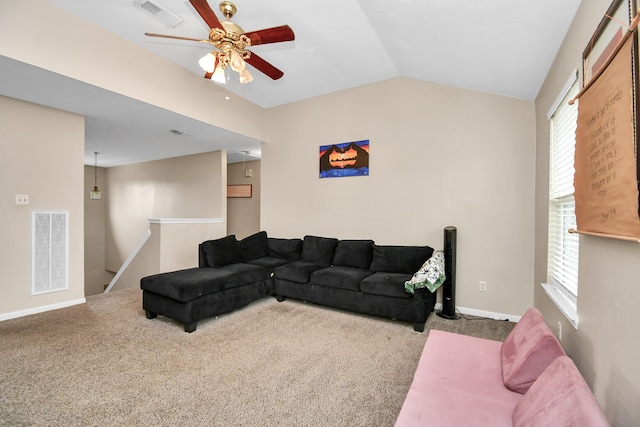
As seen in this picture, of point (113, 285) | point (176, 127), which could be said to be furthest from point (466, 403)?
point (113, 285)

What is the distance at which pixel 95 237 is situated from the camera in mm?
8016

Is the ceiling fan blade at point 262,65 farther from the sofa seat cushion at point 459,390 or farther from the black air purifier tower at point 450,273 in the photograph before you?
the sofa seat cushion at point 459,390

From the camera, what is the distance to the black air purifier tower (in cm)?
324

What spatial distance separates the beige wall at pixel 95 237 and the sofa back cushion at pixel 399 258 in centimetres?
812

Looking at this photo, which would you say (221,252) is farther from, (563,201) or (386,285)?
(563,201)

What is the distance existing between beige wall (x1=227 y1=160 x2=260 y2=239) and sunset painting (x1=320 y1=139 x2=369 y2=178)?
2.78 m

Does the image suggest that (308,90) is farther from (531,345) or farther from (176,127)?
(531,345)

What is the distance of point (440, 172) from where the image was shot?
362cm

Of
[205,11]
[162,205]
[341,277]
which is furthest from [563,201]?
[162,205]

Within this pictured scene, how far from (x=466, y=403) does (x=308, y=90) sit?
430 cm

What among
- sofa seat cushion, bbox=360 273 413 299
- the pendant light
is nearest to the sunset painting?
sofa seat cushion, bbox=360 273 413 299

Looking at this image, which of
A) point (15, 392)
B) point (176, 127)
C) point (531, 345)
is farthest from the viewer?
point (176, 127)

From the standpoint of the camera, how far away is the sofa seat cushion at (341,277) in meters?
3.35

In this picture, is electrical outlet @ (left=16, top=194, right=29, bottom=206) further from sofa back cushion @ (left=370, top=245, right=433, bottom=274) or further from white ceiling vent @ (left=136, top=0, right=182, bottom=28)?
sofa back cushion @ (left=370, top=245, right=433, bottom=274)
